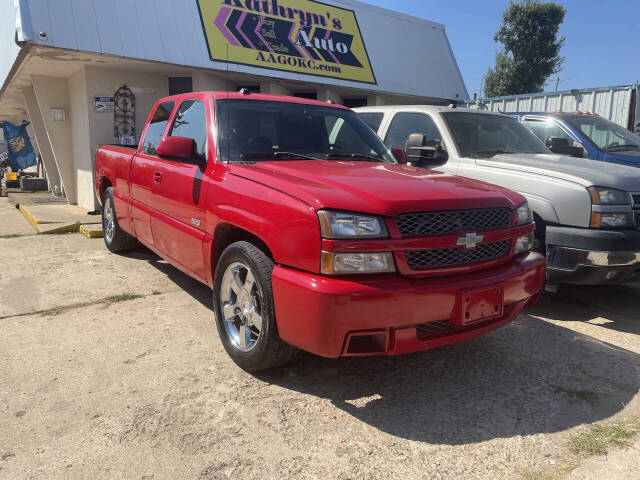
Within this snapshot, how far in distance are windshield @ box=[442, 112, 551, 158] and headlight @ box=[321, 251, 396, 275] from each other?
115 inches

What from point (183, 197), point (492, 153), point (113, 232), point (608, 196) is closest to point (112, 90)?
point (113, 232)

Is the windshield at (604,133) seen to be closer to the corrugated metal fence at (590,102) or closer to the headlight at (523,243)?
the corrugated metal fence at (590,102)

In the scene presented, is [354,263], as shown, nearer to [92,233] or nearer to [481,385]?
[481,385]

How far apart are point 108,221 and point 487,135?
4711mm

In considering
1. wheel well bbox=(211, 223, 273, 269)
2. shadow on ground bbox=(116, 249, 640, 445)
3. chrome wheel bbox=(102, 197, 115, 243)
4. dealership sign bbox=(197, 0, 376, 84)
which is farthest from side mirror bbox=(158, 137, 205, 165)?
dealership sign bbox=(197, 0, 376, 84)

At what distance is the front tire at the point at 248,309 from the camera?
8.86ft

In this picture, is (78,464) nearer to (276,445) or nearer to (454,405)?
(276,445)

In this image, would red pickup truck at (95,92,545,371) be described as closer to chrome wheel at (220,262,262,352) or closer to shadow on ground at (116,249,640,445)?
chrome wheel at (220,262,262,352)

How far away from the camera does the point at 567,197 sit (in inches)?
157

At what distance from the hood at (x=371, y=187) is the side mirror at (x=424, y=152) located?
132 cm

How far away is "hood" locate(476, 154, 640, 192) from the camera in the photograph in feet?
13.2

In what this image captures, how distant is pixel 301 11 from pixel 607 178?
9237 millimetres

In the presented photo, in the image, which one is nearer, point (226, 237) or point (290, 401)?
point (290, 401)

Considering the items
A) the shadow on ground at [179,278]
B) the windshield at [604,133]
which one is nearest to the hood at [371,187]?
the shadow on ground at [179,278]
